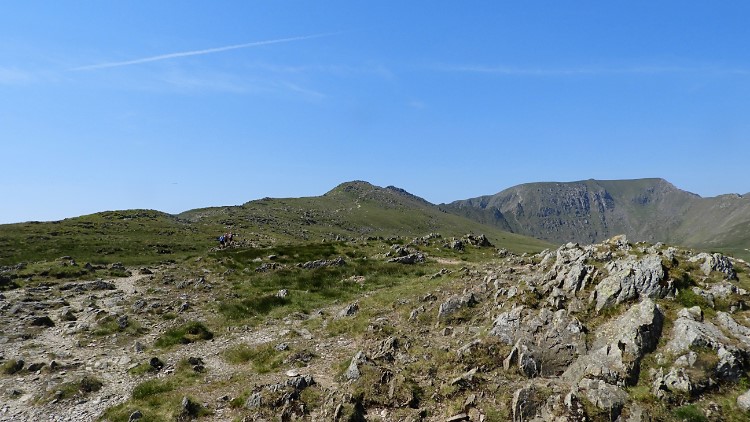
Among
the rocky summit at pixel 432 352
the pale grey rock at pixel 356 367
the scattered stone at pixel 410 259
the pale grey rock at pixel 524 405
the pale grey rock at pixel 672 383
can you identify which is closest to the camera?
the pale grey rock at pixel 672 383

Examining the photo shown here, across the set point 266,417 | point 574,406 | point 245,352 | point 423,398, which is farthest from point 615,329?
point 245,352

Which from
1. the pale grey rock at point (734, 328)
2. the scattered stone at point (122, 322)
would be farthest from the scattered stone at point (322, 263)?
the pale grey rock at point (734, 328)

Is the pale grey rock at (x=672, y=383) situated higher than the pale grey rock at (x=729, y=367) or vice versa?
the pale grey rock at (x=729, y=367)

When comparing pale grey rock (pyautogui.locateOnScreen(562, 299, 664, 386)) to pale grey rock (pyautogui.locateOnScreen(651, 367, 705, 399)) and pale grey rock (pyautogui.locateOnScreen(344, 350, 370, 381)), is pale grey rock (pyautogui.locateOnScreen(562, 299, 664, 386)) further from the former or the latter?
pale grey rock (pyautogui.locateOnScreen(344, 350, 370, 381))

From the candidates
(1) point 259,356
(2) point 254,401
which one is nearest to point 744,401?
(2) point 254,401

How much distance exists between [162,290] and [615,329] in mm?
39768

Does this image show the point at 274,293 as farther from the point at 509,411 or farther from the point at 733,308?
the point at 733,308

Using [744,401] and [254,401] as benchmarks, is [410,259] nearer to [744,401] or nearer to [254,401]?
[254,401]

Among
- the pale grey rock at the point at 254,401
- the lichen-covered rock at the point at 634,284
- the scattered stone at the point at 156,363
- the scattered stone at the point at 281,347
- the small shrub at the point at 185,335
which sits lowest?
the pale grey rock at the point at 254,401

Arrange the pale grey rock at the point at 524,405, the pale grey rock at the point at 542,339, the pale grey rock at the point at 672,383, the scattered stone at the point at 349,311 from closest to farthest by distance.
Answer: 1. the pale grey rock at the point at 672,383
2. the pale grey rock at the point at 524,405
3. the pale grey rock at the point at 542,339
4. the scattered stone at the point at 349,311

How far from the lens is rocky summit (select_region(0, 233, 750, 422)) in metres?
15.5

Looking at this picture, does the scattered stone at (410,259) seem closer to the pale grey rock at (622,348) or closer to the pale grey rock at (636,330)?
the pale grey rock at (636,330)

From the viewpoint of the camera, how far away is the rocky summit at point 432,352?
51.0 feet

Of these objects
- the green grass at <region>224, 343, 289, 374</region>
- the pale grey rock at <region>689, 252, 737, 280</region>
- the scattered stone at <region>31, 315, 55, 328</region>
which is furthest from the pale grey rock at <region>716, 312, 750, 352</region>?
the scattered stone at <region>31, 315, 55, 328</region>
